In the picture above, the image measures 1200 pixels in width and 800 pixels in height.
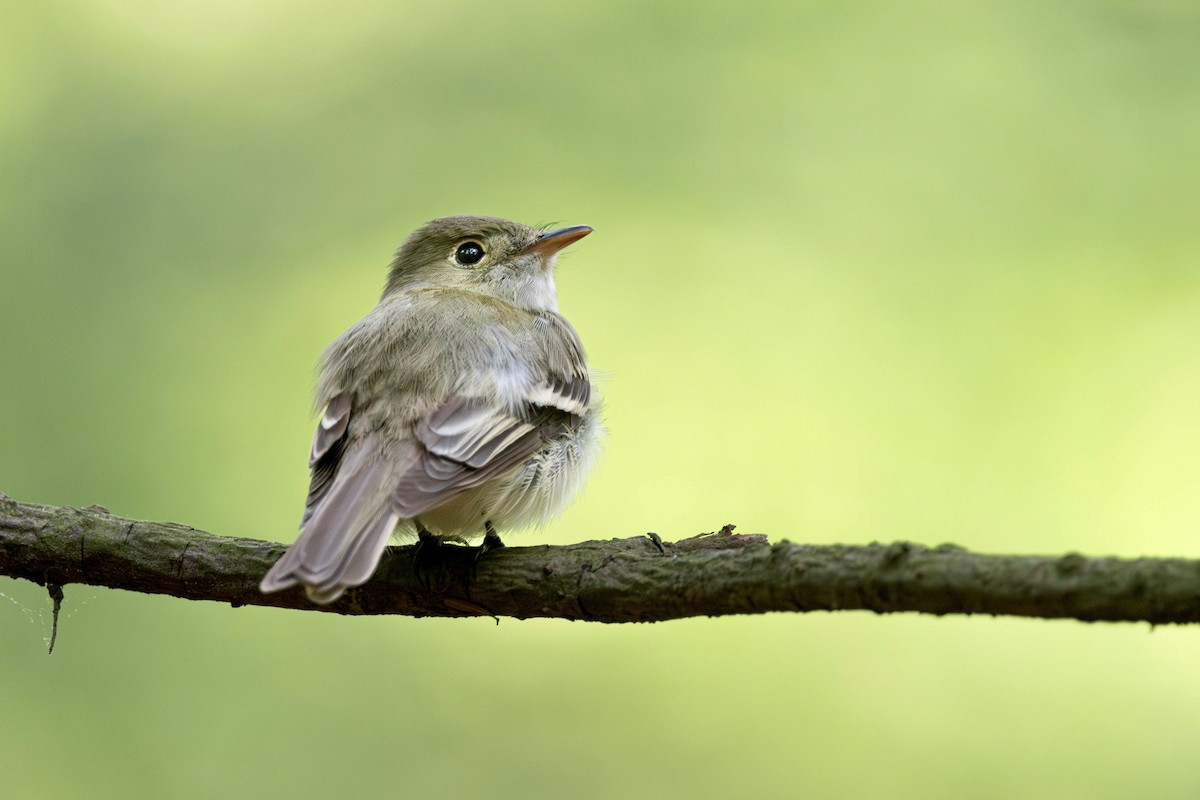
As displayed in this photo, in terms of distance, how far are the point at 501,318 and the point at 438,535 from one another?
0.93 meters

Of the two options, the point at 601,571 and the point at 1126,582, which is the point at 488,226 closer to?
the point at 601,571

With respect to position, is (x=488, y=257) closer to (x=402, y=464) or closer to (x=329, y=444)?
(x=329, y=444)

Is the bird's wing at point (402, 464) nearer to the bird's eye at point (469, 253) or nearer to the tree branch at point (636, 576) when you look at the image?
the tree branch at point (636, 576)

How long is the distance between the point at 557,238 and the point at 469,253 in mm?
Answer: 382

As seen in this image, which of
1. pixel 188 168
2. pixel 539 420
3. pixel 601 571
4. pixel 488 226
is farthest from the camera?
pixel 188 168

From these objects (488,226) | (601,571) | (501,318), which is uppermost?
(488,226)

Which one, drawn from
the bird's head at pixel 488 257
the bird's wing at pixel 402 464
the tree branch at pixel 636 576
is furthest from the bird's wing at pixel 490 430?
the bird's head at pixel 488 257

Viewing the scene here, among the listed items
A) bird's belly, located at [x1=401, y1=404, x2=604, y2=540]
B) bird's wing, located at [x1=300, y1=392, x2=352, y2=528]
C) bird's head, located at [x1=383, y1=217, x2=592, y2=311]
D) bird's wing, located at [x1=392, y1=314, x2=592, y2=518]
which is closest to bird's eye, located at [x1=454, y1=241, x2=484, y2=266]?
bird's head, located at [x1=383, y1=217, x2=592, y2=311]

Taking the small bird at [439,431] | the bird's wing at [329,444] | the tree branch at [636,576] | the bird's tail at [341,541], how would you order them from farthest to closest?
the bird's wing at [329,444] < the small bird at [439,431] < the bird's tail at [341,541] < the tree branch at [636,576]

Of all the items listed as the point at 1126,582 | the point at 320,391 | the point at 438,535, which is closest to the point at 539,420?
the point at 438,535

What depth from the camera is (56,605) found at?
3.70 meters

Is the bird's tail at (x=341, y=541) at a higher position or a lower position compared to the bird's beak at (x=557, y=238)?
lower

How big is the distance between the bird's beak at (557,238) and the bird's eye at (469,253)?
0.69 feet

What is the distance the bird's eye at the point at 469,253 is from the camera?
5270mm
